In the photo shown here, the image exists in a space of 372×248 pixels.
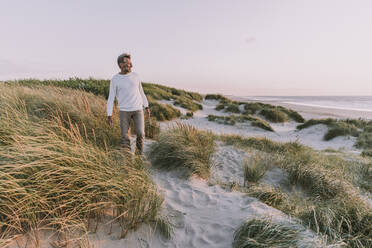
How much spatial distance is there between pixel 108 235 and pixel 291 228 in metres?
1.90

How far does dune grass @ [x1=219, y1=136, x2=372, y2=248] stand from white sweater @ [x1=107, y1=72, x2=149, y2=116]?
8.73ft

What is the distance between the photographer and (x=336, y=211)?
86.2 inches

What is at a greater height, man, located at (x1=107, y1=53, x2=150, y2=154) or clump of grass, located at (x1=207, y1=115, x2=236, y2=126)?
man, located at (x1=107, y1=53, x2=150, y2=154)

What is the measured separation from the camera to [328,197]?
335cm

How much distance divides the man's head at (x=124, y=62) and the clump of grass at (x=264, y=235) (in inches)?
121

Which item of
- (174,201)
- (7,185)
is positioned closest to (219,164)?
(174,201)

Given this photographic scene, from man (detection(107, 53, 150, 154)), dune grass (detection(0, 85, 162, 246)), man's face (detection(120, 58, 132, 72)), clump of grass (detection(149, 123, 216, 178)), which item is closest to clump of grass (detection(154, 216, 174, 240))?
dune grass (detection(0, 85, 162, 246))

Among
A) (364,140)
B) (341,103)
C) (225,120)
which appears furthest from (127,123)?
(341,103)

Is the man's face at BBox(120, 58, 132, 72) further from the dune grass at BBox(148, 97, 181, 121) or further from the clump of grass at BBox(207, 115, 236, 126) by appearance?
the clump of grass at BBox(207, 115, 236, 126)

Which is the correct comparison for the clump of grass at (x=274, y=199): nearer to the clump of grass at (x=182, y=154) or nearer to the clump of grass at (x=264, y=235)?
the clump of grass at (x=264, y=235)

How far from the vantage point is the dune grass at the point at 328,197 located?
1.94 meters

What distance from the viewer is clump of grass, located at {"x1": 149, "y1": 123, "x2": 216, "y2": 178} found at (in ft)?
11.5

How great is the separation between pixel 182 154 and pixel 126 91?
1665 millimetres

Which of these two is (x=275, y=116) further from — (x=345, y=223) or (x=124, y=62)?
(x=124, y=62)
